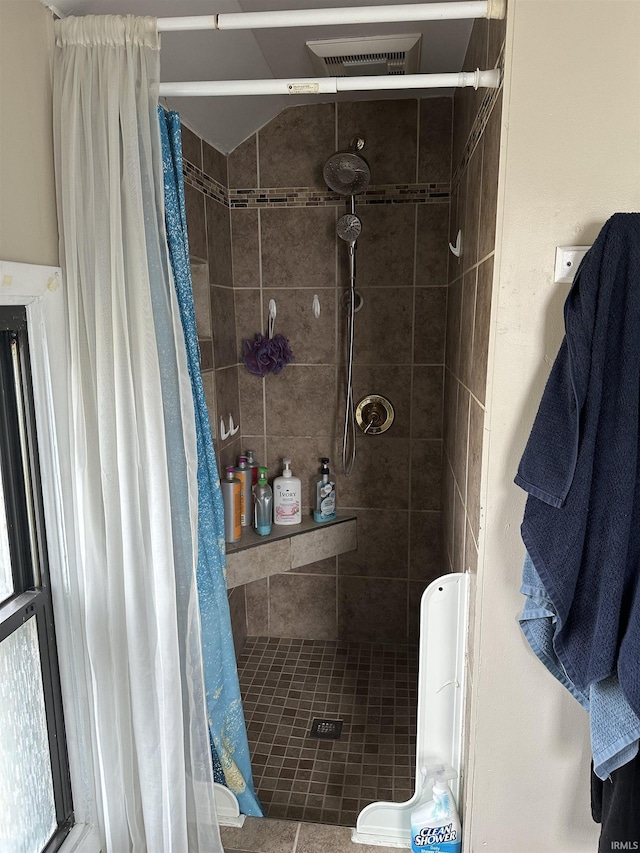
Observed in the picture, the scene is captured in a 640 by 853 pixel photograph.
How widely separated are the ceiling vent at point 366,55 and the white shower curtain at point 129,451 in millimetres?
780

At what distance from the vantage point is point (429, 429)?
2508 millimetres

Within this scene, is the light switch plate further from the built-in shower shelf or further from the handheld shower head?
the built-in shower shelf

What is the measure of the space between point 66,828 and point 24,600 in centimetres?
61

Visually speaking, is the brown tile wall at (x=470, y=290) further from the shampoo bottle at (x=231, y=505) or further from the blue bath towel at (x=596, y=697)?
the shampoo bottle at (x=231, y=505)

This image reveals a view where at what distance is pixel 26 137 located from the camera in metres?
1.21

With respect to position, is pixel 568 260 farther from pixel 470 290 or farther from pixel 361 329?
pixel 361 329

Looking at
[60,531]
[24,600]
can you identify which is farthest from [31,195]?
[24,600]

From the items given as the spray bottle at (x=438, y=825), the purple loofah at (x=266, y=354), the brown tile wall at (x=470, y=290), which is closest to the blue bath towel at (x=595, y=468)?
the brown tile wall at (x=470, y=290)

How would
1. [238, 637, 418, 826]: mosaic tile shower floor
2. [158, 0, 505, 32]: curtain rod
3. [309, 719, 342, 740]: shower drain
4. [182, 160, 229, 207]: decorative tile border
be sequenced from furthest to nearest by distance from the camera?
1. [309, 719, 342, 740]: shower drain
2. [182, 160, 229, 207]: decorative tile border
3. [238, 637, 418, 826]: mosaic tile shower floor
4. [158, 0, 505, 32]: curtain rod

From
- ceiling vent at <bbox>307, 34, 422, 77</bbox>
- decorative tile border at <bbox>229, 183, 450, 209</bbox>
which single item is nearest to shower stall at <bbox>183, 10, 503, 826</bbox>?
decorative tile border at <bbox>229, 183, 450, 209</bbox>

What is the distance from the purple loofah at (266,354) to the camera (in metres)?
2.45

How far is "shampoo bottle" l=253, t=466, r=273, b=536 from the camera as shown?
2395 millimetres

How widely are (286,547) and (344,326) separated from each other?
93cm

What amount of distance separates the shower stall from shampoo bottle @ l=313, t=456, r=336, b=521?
74 mm
